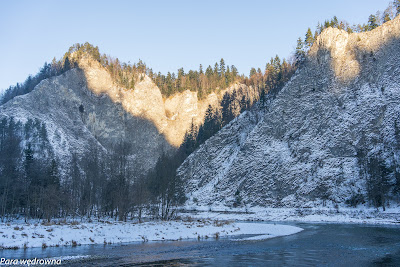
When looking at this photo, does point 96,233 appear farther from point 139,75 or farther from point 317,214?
point 139,75

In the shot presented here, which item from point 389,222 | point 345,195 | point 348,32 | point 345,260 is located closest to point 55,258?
point 345,260

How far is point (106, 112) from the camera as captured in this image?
11588 centimetres

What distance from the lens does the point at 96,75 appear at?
4781 inches

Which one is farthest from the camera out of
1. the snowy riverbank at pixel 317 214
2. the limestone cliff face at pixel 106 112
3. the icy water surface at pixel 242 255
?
the limestone cliff face at pixel 106 112

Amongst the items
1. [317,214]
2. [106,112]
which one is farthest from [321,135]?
[106,112]

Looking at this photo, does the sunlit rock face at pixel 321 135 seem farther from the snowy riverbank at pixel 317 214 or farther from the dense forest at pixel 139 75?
the dense forest at pixel 139 75

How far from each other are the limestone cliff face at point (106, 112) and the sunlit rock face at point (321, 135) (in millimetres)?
34955

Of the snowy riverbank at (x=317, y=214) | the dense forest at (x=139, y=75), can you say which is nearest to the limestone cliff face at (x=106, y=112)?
the dense forest at (x=139, y=75)

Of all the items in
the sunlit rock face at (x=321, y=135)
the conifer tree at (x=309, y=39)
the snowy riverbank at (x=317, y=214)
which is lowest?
the snowy riverbank at (x=317, y=214)

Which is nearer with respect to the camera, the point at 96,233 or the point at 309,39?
the point at 96,233

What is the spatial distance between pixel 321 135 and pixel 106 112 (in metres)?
81.7

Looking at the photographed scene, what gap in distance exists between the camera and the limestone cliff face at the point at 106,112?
98125 mm

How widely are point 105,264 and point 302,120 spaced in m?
68.2

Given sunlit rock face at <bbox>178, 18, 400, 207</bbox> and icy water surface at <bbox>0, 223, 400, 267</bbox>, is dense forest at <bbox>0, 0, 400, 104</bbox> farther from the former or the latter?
icy water surface at <bbox>0, 223, 400, 267</bbox>
